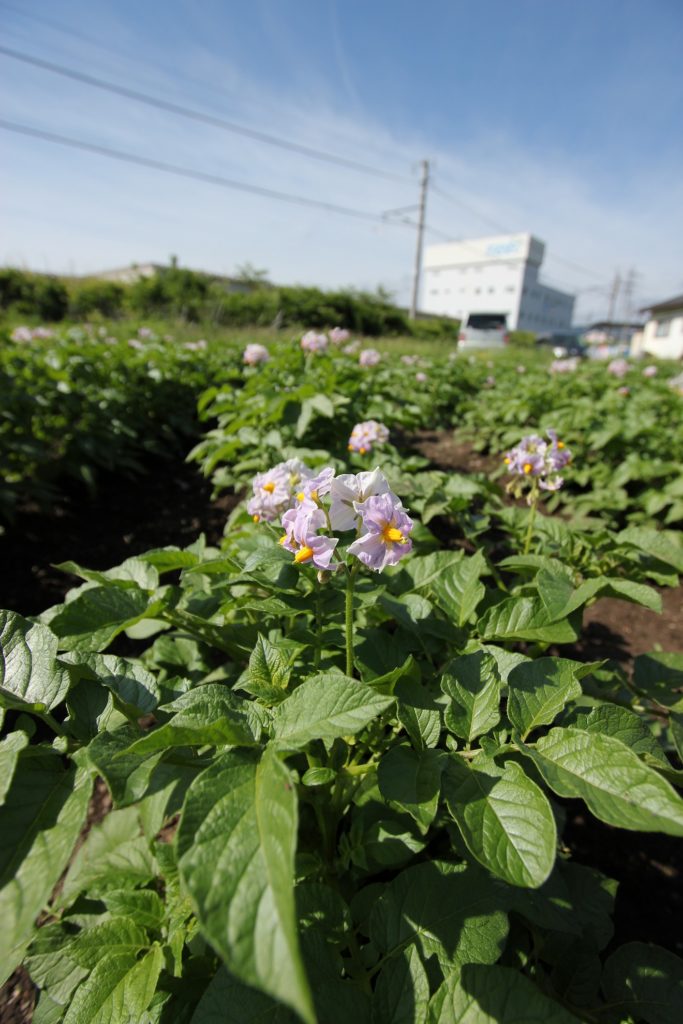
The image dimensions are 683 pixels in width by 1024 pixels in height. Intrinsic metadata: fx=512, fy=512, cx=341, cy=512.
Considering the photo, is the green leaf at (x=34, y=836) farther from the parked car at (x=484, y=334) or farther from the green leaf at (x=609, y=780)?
the parked car at (x=484, y=334)

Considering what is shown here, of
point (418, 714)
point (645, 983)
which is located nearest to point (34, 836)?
point (418, 714)

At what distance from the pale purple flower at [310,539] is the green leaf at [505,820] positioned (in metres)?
0.43

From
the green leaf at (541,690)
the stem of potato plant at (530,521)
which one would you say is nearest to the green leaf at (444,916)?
the green leaf at (541,690)

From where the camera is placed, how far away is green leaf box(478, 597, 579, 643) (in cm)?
114

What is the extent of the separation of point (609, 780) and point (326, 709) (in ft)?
1.43

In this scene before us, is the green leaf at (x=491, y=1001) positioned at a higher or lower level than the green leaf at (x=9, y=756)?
lower

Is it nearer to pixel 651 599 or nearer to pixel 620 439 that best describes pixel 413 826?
pixel 651 599

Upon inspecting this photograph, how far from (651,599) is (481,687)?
57 cm

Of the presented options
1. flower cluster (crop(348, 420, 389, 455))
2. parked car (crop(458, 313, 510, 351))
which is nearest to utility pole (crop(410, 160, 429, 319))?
parked car (crop(458, 313, 510, 351))

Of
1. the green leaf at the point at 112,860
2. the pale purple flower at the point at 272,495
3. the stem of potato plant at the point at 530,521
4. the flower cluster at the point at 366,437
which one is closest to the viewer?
the green leaf at the point at 112,860

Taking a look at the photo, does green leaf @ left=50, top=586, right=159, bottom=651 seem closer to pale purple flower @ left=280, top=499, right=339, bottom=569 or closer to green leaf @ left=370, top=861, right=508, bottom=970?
pale purple flower @ left=280, top=499, right=339, bottom=569

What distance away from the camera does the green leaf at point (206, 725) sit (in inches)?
27.2

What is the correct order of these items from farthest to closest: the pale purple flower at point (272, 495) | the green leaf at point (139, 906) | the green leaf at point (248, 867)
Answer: the pale purple flower at point (272, 495), the green leaf at point (139, 906), the green leaf at point (248, 867)

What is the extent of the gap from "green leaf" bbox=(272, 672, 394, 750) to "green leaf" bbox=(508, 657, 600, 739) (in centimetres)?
31
